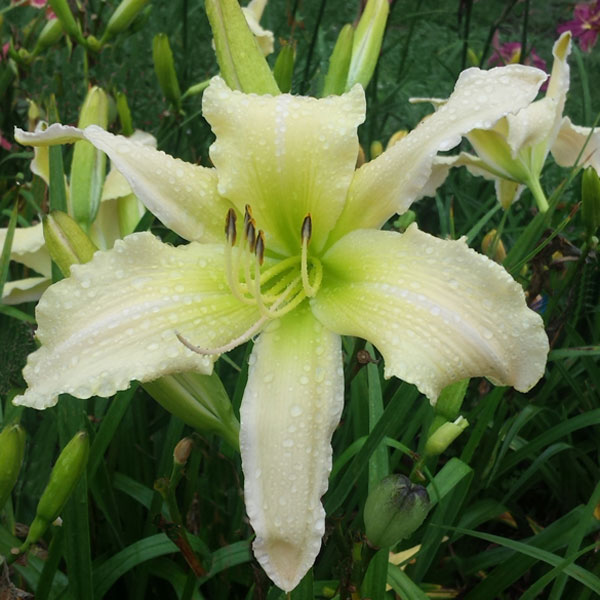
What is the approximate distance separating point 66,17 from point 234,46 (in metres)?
0.71

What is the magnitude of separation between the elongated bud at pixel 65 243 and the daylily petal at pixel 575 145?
708 millimetres

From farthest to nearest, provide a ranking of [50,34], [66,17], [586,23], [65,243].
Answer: [586,23], [50,34], [66,17], [65,243]

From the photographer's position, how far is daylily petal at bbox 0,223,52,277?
1.14 metres

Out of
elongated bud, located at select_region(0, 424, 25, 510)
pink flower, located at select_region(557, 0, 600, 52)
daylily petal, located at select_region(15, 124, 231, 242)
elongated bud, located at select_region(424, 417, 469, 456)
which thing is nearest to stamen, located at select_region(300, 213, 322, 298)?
daylily petal, located at select_region(15, 124, 231, 242)

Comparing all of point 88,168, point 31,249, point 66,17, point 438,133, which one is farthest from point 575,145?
point 66,17

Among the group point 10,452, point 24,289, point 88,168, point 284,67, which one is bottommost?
point 24,289

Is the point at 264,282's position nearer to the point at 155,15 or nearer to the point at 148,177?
the point at 148,177

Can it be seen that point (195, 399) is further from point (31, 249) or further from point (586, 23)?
point (586, 23)

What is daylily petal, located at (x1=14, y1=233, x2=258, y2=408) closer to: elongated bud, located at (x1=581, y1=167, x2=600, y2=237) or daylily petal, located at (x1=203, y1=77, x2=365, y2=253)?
daylily petal, located at (x1=203, y1=77, x2=365, y2=253)

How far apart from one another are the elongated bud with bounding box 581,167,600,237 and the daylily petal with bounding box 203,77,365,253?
1.13 ft

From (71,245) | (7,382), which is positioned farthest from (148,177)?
(7,382)

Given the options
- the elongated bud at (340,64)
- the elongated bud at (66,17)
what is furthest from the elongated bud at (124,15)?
the elongated bud at (340,64)

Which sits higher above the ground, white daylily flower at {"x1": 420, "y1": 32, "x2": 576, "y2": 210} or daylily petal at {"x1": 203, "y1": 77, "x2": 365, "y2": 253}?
daylily petal at {"x1": 203, "y1": 77, "x2": 365, "y2": 253}

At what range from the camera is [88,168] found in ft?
3.40
